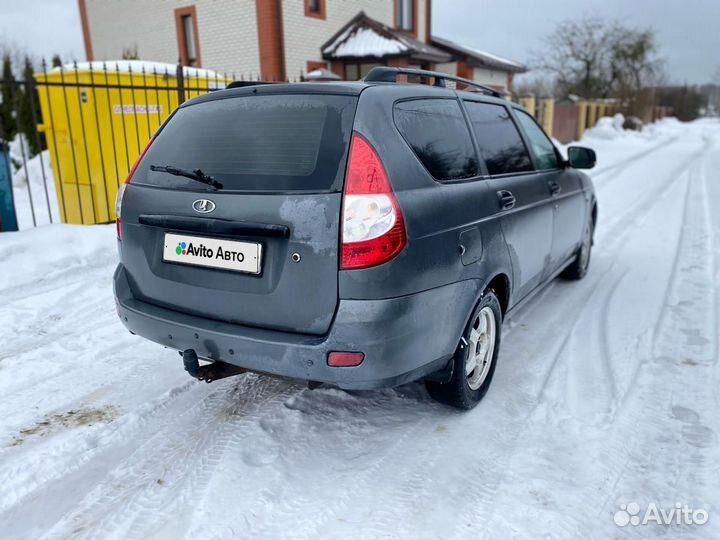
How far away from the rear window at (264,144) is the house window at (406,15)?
1964 centimetres

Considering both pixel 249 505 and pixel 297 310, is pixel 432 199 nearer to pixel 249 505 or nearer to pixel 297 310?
pixel 297 310

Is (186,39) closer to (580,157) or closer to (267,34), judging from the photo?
(267,34)

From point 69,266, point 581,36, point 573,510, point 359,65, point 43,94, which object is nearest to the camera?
point 573,510

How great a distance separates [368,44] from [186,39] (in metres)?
6.12

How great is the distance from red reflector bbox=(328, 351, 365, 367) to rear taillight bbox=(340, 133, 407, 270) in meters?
0.35

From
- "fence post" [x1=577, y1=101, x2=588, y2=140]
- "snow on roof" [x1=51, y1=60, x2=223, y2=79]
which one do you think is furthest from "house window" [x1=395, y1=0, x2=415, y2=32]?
"snow on roof" [x1=51, y1=60, x2=223, y2=79]

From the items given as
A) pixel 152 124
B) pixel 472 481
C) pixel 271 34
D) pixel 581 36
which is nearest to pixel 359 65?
pixel 271 34

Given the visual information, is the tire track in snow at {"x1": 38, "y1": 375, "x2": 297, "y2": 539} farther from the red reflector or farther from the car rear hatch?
the red reflector

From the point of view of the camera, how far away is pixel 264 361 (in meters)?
2.34

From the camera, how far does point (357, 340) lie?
223cm

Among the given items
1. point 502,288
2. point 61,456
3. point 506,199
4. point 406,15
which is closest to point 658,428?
point 502,288

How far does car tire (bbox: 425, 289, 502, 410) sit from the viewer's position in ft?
9.16

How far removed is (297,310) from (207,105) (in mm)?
1266

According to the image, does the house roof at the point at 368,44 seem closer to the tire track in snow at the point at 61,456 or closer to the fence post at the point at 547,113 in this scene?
the fence post at the point at 547,113
